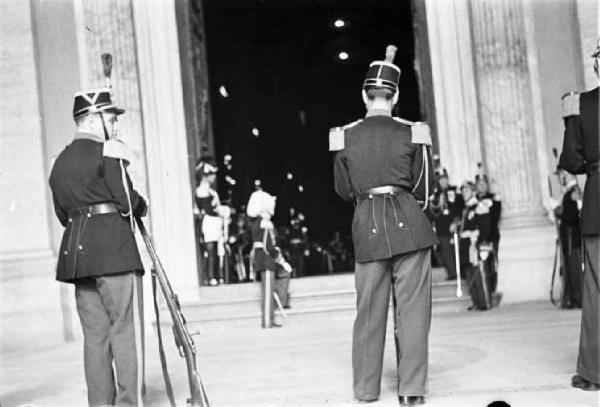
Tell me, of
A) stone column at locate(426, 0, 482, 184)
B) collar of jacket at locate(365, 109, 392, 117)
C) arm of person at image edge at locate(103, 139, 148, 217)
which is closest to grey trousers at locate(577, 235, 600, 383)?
collar of jacket at locate(365, 109, 392, 117)

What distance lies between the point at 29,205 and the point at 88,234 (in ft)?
19.9

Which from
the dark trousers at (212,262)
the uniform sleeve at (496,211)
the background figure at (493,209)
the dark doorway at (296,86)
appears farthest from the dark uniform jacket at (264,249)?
the dark doorway at (296,86)

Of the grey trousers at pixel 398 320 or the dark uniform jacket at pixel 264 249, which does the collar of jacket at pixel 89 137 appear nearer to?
the grey trousers at pixel 398 320

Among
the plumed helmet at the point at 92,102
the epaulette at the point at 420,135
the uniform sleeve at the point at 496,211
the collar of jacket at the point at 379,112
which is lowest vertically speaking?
the uniform sleeve at the point at 496,211

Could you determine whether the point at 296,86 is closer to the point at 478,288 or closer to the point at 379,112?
the point at 478,288

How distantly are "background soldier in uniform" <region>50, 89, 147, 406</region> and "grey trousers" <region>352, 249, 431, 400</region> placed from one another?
1.25m

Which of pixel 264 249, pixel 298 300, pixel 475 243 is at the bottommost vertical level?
pixel 298 300

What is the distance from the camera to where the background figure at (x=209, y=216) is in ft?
42.8

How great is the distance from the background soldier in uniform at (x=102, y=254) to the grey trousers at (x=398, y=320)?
4.09ft

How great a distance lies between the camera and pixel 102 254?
16.5 feet

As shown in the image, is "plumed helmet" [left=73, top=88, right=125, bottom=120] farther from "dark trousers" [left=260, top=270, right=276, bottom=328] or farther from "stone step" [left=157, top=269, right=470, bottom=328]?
"stone step" [left=157, top=269, right=470, bottom=328]

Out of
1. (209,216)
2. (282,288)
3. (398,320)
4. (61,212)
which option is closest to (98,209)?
(61,212)

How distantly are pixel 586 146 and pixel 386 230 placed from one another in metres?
1.26

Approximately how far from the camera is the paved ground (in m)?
5.36
